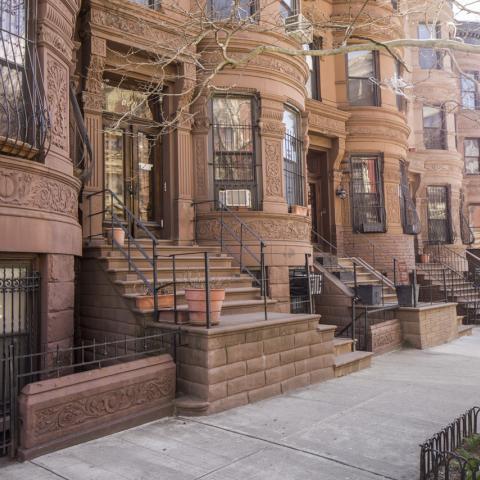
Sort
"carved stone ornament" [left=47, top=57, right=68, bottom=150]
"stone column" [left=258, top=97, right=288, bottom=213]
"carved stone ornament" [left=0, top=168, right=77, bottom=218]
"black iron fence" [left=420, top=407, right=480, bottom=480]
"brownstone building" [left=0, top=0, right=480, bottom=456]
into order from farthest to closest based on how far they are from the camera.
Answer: "stone column" [left=258, top=97, right=288, bottom=213] → "carved stone ornament" [left=47, top=57, right=68, bottom=150] → "brownstone building" [left=0, top=0, right=480, bottom=456] → "carved stone ornament" [left=0, top=168, right=77, bottom=218] → "black iron fence" [left=420, top=407, right=480, bottom=480]

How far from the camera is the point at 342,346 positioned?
357 inches

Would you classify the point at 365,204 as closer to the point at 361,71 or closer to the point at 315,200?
the point at 315,200

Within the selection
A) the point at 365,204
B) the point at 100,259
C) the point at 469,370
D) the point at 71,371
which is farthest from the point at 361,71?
the point at 71,371

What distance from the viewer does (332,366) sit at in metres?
7.89

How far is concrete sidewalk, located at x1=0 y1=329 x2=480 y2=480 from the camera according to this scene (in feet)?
14.1

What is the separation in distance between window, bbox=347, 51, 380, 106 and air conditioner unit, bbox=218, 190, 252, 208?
7266mm

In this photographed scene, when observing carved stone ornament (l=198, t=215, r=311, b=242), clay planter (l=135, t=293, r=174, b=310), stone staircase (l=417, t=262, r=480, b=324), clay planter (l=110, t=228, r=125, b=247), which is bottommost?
stone staircase (l=417, t=262, r=480, b=324)

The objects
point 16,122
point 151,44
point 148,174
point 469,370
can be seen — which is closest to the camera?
point 16,122

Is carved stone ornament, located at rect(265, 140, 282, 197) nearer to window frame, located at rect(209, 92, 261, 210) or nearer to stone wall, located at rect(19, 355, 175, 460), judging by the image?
window frame, located at rect(209, 92, 261, 210)

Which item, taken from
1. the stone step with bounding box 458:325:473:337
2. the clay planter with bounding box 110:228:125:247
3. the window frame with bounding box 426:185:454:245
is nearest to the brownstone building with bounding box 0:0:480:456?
the clay planter with bounding box 110:228:125:247

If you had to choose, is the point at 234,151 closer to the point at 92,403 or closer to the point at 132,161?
the point at 132,161

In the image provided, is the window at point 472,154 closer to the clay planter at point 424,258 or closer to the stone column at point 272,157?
the clay planter at point 424,258

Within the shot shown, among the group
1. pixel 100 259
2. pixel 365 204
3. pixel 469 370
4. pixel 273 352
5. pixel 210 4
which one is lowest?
pixel 469 370

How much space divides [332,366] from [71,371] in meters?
3.85
